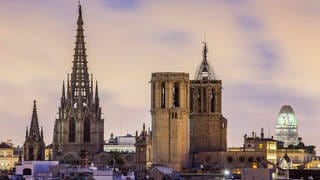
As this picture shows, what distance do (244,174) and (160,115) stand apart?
206 ft

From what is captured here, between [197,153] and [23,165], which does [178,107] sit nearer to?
[197,153]

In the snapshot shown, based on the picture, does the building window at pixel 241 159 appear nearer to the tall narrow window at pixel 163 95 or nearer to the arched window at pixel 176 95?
the arched window at pixel 176 95

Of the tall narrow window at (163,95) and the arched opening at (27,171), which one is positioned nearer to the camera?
the arched opening at (27,171)

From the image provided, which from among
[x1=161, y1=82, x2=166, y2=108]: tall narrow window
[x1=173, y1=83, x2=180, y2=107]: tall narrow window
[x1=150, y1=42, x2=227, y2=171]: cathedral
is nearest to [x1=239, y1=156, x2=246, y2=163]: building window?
[x1=150, y1=42, x2=227, y2=171]: cathedral

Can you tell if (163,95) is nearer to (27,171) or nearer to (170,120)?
(170,120)

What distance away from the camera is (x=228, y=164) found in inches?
7643

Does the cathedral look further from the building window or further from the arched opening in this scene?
the arched opening

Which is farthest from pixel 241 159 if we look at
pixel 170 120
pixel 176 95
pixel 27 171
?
pixel 27 171

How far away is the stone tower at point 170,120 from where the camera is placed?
614 ft

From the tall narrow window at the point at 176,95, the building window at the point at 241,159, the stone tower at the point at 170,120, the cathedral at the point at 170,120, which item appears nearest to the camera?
the stone tower at the point at 170,120

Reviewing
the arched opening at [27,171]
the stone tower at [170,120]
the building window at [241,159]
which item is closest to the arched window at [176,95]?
the stone tower at [170,120]

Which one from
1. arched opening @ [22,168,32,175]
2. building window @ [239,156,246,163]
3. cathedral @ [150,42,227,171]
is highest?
cathedral @ [150,42,227,171]

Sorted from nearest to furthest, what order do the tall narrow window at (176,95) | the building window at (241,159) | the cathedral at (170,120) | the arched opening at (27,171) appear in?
the arched opening at (27,171) < the cathedral at (170,120) < the tall narrow window at (176,95) < the building window at (241,159)

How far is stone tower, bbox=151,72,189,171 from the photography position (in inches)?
7362
